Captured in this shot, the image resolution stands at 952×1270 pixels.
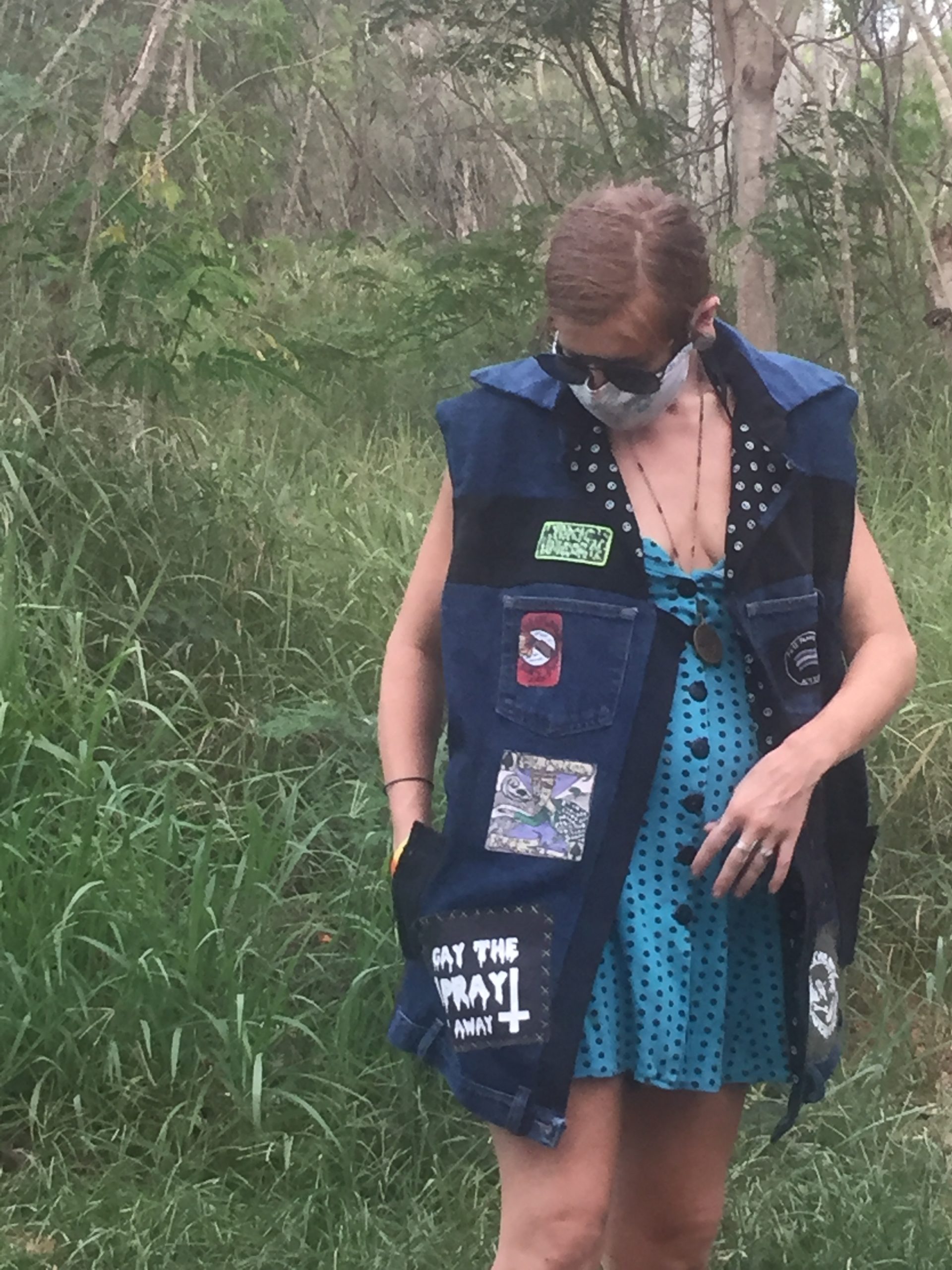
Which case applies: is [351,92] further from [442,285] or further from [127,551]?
[127,551]

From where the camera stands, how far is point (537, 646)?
5.49ft

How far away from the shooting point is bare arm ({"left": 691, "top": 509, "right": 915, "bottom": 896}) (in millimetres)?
1627

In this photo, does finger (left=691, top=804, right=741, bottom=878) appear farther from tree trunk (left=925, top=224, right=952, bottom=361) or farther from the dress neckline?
tree trunk (left=925, top=224, right=952, bottom=361)

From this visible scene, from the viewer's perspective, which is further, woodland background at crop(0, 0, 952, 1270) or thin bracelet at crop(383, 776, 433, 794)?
woodland background at crop(0, 0, 952, 1270)

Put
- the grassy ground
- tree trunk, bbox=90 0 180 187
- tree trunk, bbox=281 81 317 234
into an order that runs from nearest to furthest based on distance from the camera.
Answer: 1. the grassy ground
2. tree trunk, bbox=90 0 180 187
3. tree trunk, bbox=281 81 317 234

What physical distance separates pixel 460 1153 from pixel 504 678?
1647 mm

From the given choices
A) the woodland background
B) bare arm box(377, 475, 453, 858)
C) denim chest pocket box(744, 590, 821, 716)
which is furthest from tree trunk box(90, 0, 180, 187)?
denim chest pocket box(744, 590, 821, 716)

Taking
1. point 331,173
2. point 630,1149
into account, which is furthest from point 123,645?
point 331,173

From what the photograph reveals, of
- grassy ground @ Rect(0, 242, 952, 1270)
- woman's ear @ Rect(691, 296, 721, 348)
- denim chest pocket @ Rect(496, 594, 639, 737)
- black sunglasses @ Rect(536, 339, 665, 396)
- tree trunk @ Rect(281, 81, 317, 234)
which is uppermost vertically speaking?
tree trunk @ Rect(281, 81, 317, 234)

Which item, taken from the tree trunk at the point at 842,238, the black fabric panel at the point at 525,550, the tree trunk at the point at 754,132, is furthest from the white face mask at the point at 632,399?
the tree trunk at the point at 754,132

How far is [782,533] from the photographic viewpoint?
172cm

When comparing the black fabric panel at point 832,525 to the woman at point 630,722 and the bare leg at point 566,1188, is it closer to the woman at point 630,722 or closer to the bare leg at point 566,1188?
the woman at point 630,722

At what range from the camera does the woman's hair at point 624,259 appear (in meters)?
1.63

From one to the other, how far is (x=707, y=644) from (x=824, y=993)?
479mm
